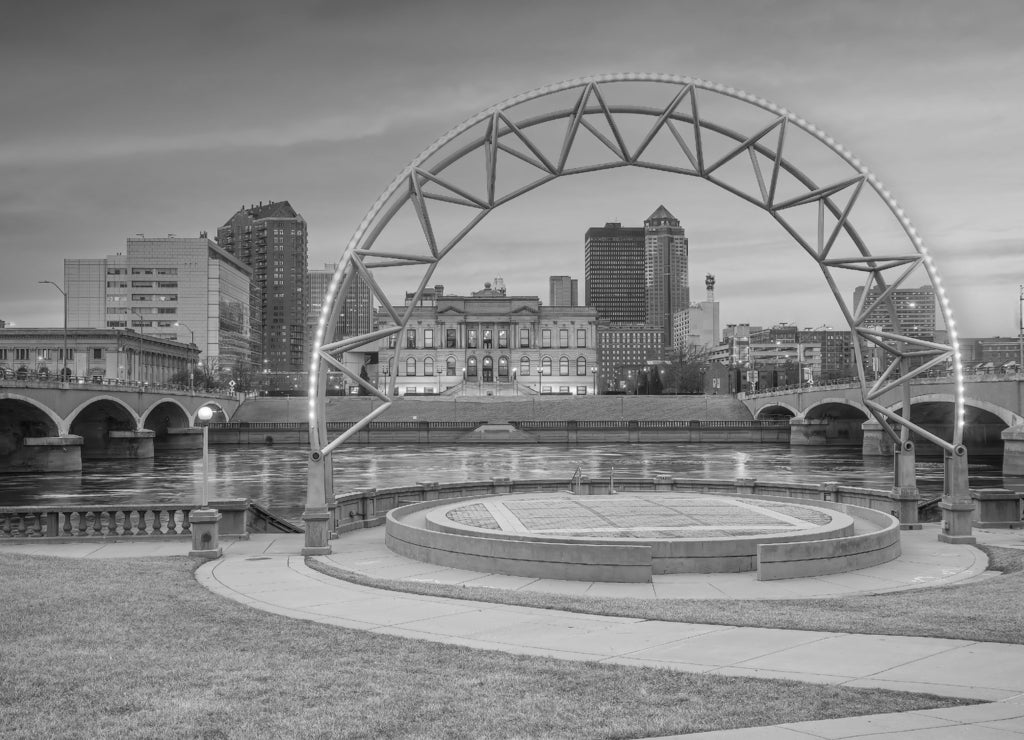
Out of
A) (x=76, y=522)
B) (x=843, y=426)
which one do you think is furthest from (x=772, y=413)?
(x=76, y=522)

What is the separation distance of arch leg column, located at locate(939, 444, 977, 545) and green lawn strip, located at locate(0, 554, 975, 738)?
16114 mm

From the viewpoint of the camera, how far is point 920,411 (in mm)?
90750

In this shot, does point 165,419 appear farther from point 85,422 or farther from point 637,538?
point 637,538

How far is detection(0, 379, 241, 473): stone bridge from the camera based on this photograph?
7775 cm

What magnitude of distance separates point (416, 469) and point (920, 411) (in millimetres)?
48680

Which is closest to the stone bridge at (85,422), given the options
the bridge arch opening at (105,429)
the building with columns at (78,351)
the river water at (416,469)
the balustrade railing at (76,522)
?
the bridge arch opening at (105,429)

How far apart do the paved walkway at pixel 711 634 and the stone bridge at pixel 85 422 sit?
6187cm

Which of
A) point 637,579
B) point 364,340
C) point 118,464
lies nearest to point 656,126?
point 364,340

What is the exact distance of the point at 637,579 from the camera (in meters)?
18.3

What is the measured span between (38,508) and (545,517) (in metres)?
13.5

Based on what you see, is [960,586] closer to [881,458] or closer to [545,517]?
[545,517]

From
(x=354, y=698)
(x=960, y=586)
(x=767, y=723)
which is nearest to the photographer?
(x=767, y=723)

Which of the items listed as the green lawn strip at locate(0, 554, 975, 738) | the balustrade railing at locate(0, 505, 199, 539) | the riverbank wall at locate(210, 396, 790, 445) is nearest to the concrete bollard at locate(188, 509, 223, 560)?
the balustrade railing at locate(0, 505, 199, 539)

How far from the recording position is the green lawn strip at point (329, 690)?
8383mm
